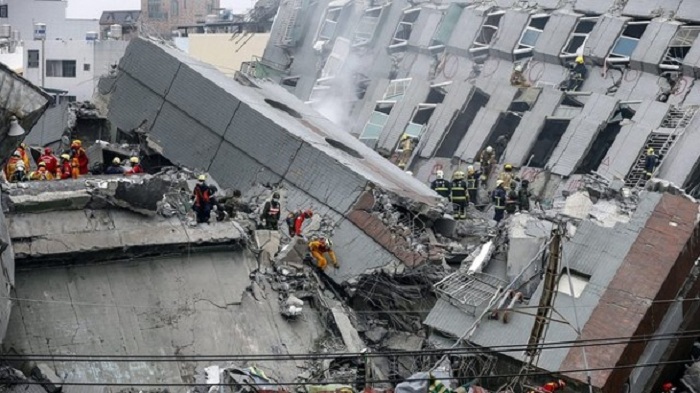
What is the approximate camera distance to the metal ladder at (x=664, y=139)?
32.2 metres

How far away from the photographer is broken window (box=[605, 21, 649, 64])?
35.5 meters

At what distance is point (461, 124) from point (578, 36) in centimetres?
444

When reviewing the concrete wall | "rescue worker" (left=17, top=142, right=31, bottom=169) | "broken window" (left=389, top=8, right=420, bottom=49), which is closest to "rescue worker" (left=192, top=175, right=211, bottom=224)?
"rescue worker" (left=17, top=142, right=31, bottom=169)

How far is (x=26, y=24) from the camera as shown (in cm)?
7400

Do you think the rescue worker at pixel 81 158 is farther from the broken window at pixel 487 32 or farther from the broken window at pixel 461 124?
the broken window at pixel 487 32

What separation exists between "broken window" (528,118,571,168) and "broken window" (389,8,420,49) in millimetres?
8704

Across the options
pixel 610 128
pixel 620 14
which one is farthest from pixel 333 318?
pixel 620 14

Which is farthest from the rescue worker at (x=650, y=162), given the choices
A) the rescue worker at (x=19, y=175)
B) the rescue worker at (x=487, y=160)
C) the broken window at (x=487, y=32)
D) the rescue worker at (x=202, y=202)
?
the rescue worker at (x=19, y=175)

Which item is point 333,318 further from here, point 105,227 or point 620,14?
point 620,14

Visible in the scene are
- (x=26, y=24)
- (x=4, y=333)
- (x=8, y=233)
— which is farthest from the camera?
(x=26, y=24)

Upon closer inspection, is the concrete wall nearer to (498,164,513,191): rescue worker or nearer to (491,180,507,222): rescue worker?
(498,164,513,191): rescue worker

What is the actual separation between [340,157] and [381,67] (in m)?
16.7

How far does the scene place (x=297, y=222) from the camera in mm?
24375

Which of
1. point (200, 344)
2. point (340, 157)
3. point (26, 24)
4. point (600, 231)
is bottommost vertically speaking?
point (26, 24)
